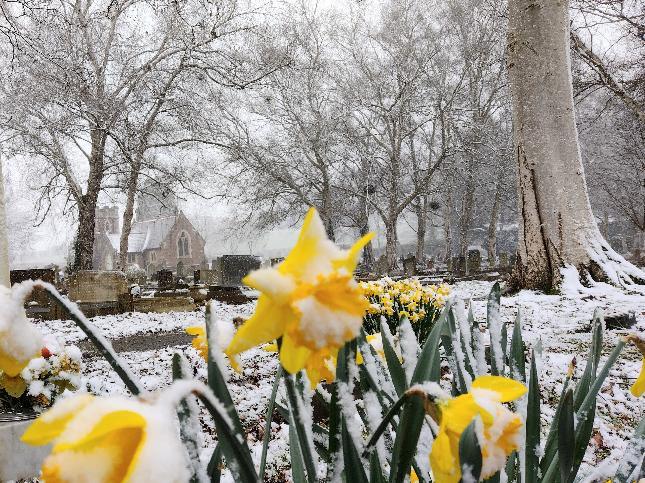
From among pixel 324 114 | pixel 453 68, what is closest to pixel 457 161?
pixel 453 68

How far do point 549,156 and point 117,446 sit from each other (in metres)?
6.56

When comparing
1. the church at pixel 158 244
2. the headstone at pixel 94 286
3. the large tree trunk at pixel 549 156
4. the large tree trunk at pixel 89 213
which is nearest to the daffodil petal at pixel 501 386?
the large tree trunk at pixel 549 156

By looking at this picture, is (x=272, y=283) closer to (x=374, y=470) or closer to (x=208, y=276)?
(x=374, y=470)

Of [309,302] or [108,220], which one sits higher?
[108,220]

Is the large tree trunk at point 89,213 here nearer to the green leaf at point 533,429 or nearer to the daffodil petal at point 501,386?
the green leaf at point 533,429

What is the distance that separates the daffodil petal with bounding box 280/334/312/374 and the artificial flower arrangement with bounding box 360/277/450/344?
326 centimetres

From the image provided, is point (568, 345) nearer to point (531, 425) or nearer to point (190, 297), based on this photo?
point (531, 425)

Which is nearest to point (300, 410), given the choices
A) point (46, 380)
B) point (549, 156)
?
point (46, 380)

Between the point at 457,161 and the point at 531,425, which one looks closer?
the point at 531,425

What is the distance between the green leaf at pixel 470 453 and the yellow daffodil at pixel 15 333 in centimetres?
55

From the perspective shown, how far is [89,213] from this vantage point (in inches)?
645

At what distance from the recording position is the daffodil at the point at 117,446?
1.30 feet

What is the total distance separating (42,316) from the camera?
10.3m

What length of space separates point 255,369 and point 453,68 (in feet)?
A: 71.4
